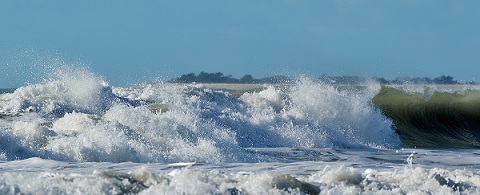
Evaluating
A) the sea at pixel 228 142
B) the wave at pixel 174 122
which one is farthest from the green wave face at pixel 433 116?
the wave at pixel 174 122

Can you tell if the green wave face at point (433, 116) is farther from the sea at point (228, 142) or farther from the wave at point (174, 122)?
the wave at point (174, 122)

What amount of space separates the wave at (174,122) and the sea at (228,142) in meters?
0.03

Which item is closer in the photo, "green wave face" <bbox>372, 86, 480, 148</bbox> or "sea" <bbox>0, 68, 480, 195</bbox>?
"sea" <bbox>0, 68, 480, 195</bbox>

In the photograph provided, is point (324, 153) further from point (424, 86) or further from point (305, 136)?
point (424, 86)

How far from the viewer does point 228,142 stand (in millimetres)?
16562

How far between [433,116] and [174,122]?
17.6m

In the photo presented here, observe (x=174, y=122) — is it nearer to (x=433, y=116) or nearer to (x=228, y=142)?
(x=228, y=142)

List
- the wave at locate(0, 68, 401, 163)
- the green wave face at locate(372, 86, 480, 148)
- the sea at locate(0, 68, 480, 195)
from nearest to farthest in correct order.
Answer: the sea at locate(0, 68, 480, 195), the wave at locate(0, 68, 401, 163), the green wave face at locate(372, 86, 480, 148)

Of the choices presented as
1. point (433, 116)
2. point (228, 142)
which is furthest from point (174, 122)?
point (433, 116)

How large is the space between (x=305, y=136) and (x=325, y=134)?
1322 millimetres

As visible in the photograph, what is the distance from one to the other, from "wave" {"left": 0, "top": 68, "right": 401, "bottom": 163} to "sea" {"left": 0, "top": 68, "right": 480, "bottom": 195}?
34 millimetres

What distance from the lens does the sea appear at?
29.5 feet

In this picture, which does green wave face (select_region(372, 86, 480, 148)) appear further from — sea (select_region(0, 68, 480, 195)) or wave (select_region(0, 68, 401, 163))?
wave (select_region(0, 68, 401, 163))

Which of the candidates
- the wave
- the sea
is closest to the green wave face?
the sea
